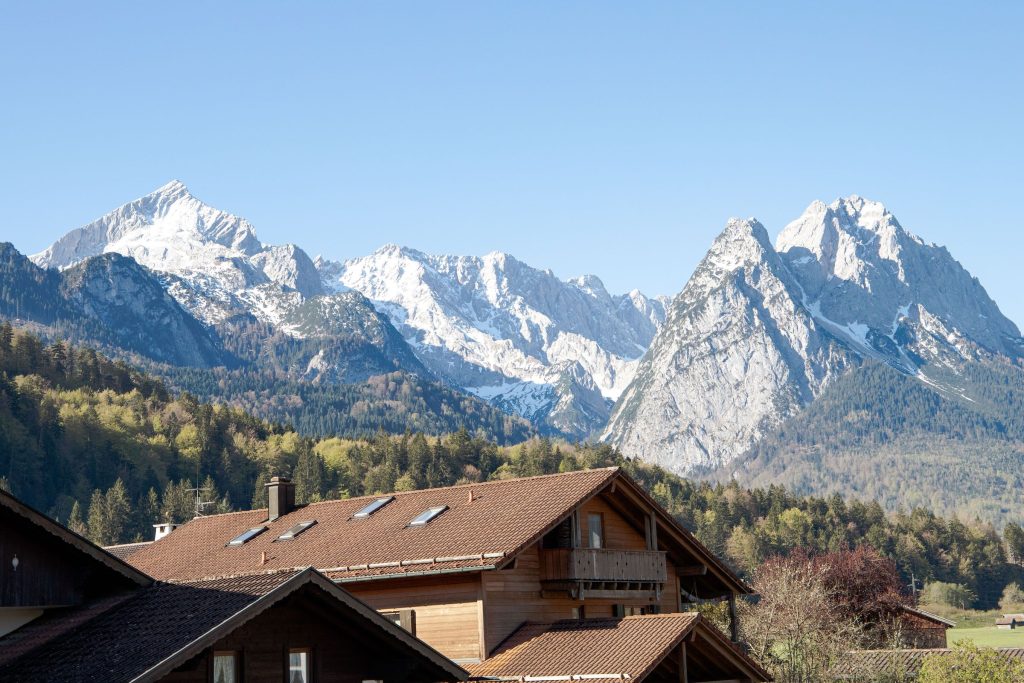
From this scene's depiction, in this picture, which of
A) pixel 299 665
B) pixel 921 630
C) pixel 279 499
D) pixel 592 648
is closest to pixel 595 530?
pixel 592 648

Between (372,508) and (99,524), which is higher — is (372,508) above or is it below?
below

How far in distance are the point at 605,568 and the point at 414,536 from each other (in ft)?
19.9

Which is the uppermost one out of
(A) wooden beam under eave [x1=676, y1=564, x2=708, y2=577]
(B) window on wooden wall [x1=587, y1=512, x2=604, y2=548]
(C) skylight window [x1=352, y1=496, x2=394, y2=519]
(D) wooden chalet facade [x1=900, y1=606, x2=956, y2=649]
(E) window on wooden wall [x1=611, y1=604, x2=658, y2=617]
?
(C) skylight window [x1=352, y1=496, x2=394, y2=519]

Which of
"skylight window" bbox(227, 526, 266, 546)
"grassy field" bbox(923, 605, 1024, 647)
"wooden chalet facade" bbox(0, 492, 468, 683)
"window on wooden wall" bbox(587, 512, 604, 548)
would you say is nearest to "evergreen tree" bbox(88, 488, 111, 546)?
"grassy field" bbox(923, 605, 1024, 647)

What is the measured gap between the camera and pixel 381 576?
45219mm

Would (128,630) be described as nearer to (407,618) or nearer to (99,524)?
(407,618)

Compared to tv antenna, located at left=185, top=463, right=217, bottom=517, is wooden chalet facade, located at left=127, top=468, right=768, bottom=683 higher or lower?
lower

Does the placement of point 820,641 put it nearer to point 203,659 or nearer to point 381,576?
point 381,576

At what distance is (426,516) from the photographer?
48.5 metres

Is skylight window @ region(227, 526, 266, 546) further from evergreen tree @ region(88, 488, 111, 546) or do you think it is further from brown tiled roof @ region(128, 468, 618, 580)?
evergreen tree @ region(88, 488, 111, 546)

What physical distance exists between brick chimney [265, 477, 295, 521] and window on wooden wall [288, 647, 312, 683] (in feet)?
86.3

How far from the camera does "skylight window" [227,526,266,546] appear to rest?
53.1m

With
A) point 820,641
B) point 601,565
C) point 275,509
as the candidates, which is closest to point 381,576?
point 601,565

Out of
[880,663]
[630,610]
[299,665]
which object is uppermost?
[630,610]
